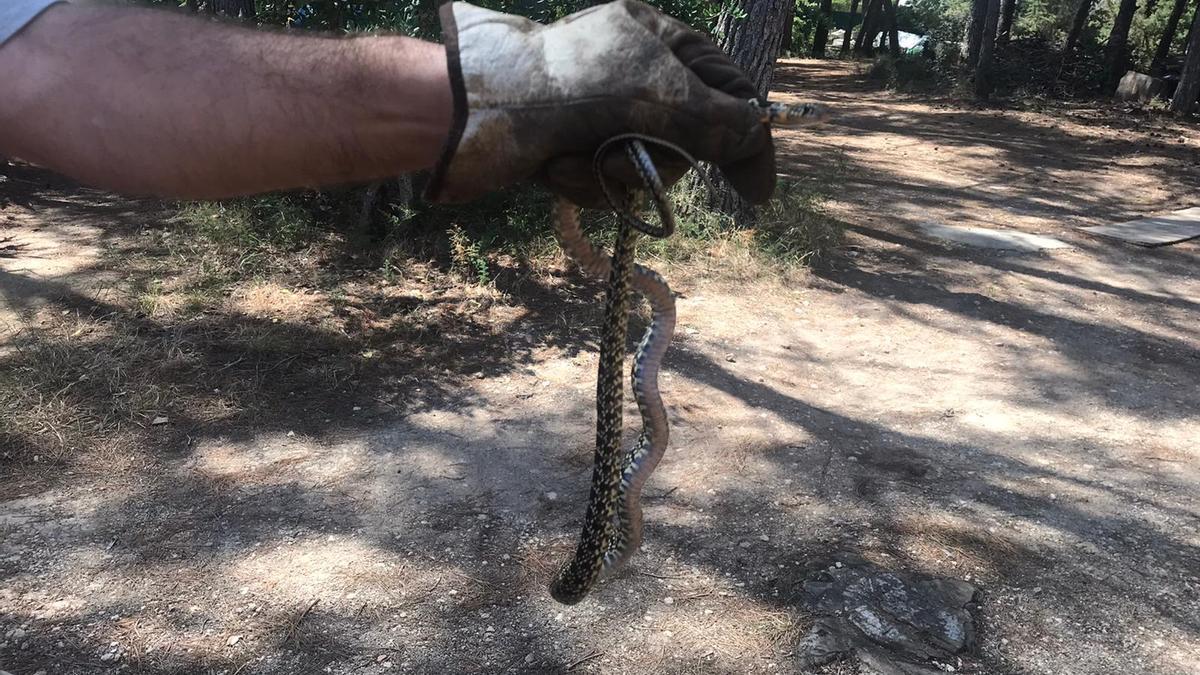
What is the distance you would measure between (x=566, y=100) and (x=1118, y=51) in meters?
19.6

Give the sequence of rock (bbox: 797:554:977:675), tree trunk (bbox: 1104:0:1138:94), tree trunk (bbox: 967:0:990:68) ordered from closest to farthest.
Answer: rock (bbox: 797:554:977:675) < tree trunk (bbox: 1104:0:1138:94) < tree trunk (bbox: 967:0:990:68)

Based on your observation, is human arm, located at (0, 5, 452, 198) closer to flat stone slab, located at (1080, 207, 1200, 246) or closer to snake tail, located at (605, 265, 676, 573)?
snake tail, located at (605, 265, 676, 573)

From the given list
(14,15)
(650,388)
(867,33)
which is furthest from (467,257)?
(867,33)

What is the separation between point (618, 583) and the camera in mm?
3123

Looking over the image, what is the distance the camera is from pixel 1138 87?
16375mm

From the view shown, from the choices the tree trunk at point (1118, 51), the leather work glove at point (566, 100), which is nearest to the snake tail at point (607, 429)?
the leather work glove at point (566, 100)

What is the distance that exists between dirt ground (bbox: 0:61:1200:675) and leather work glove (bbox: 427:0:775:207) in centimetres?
180

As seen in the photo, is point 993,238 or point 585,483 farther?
point 993,238

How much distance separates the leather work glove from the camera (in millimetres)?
1454

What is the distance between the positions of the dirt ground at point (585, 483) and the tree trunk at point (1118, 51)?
13.0m

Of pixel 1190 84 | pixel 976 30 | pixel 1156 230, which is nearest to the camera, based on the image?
pixel 1156 230

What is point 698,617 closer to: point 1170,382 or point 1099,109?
point 1170,382

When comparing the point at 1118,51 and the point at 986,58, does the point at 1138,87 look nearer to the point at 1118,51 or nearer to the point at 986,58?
the point at 1118,51

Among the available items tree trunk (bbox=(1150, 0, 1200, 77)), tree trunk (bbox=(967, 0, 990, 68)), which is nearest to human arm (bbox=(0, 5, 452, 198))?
tree trunk (bbox=(1150, 0, 1200, 77))
